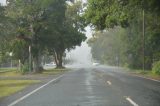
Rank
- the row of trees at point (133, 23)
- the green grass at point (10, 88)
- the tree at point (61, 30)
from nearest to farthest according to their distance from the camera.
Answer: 1. the green grass at point (10, 88)
2. the row of trees at point (133, 23)
3. the tree at point (61, 30)

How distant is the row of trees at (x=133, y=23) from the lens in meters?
35.9

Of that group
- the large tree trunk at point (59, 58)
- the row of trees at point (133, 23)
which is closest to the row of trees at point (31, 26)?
the row of trees at point (133, 23)

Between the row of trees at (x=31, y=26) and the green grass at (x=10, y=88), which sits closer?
the green grass at (x=10, y=88)

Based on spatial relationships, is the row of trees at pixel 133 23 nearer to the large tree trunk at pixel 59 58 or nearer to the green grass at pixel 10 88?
the green grass at pixel 10 88

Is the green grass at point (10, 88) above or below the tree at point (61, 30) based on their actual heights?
below

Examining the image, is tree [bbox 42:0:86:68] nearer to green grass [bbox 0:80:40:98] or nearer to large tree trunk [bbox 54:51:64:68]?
large tree trunk [bbox 54:51:64:68]

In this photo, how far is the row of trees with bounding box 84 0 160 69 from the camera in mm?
35906

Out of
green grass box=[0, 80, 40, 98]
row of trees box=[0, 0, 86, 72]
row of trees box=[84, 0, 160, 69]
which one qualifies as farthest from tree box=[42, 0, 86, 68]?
green grass box=[0, 80, 40, 98]

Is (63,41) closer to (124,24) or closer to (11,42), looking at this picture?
(11,42)

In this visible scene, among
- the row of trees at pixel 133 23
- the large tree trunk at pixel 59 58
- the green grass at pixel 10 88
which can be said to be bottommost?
the green grass at pixel 10 88

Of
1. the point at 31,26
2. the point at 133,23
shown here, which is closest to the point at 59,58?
the point at 133,23

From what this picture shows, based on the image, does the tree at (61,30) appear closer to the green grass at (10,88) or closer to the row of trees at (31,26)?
the row of trees at (31,26)

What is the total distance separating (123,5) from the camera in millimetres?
35844

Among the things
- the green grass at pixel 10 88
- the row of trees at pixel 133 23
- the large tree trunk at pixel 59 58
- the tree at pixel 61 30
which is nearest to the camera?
the green grass at pixel 10 88
